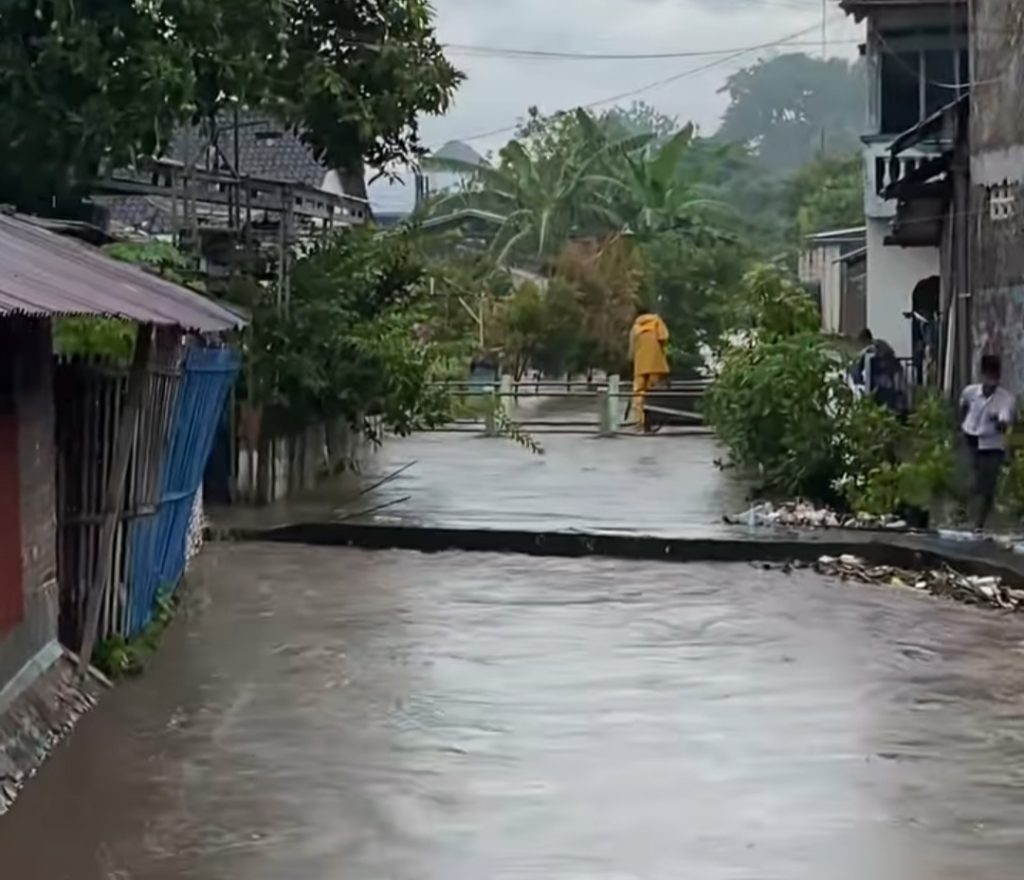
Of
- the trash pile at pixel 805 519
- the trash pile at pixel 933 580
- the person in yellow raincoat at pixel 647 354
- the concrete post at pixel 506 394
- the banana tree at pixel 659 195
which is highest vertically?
the banana tree at pixel 659 195

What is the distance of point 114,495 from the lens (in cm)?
952

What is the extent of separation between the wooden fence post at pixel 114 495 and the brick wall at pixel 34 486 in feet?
0.73

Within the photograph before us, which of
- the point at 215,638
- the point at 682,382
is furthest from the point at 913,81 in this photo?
the point at 215,638

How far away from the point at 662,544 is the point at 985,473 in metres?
2.70

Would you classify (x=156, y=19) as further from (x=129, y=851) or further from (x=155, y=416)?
(x=129, y=851)

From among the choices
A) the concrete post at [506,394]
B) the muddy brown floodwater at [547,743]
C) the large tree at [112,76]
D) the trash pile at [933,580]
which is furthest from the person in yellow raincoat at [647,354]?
the muddy brown floodwater at [547,743]

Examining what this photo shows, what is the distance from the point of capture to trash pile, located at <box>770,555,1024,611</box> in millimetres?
12422

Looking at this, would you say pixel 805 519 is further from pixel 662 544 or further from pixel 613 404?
pixel 613 404

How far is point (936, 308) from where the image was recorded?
2439 centimetres

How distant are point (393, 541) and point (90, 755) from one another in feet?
23.4

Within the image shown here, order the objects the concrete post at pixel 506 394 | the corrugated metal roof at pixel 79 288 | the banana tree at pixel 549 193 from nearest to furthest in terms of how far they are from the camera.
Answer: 1. the corrugated metal roof at pixel 79 288
2. the concrete post at pixel 506 394
3. the banana tree at pixel 549 193

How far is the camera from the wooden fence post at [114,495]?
31.0ft

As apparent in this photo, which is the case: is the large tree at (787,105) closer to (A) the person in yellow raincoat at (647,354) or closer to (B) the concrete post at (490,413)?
(A) the person in yellow raincoat at (647,354)

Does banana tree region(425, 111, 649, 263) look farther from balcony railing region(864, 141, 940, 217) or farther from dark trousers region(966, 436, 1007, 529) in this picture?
dark trousers region(966, 436, 1007, 529)
